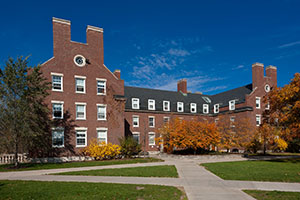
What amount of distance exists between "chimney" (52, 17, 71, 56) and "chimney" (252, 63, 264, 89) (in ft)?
96.1

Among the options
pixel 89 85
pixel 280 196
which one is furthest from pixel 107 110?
pixel 280 196

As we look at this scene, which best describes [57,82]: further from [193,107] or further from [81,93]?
[193,107]

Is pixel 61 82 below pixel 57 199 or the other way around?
the other way around

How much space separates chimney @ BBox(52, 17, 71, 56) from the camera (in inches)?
1029

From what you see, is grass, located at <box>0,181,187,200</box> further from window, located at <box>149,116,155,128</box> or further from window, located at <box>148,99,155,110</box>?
window, located at <box>148,99,155,110</box>

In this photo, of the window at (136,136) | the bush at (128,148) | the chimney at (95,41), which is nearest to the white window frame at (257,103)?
the window at (136,136)

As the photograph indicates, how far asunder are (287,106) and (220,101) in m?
23.3

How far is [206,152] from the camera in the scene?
3053 centimetres

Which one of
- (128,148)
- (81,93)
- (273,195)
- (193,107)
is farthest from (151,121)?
(273,195)

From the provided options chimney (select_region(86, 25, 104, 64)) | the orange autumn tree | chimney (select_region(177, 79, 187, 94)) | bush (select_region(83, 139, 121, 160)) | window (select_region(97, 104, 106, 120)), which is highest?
chimney (select_region(86, 25, 104, 64))

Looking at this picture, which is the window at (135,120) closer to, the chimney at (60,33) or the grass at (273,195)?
the chimney at (60,33)

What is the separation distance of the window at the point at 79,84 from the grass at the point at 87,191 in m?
16.4

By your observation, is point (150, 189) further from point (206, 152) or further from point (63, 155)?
point (206, 152)

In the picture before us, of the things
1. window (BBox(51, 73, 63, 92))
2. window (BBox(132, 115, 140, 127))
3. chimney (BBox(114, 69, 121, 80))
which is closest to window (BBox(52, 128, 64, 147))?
window (BBox(51, 73, 63, 92))
